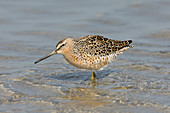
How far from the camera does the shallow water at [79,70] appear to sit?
653 centimetres

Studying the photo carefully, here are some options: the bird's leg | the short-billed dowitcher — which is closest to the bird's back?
the short-billed dowitcher

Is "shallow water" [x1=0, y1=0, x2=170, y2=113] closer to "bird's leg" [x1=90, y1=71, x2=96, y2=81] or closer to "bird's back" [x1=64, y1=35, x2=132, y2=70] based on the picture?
"bird's leg" [x1=90, y1=71, x2=96, y2=81]

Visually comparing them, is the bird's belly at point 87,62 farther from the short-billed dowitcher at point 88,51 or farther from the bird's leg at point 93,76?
the bird's leg at point 93,76

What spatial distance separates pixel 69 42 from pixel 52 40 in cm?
290

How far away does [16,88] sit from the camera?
7.30 metres

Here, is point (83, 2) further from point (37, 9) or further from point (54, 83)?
point (54, 83)

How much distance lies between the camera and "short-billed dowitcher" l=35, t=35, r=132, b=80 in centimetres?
786

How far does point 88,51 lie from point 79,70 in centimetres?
98

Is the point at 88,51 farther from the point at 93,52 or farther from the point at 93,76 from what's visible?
the point at 93,76

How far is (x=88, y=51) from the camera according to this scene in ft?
25.9

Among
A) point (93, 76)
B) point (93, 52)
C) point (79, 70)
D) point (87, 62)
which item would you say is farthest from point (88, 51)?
point (79, 70)

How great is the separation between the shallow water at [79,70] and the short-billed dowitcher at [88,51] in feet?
1.19

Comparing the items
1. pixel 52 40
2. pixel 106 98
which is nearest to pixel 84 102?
pixel 106 98

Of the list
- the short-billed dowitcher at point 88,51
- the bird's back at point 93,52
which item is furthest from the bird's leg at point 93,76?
the bird's back at point 93,52
